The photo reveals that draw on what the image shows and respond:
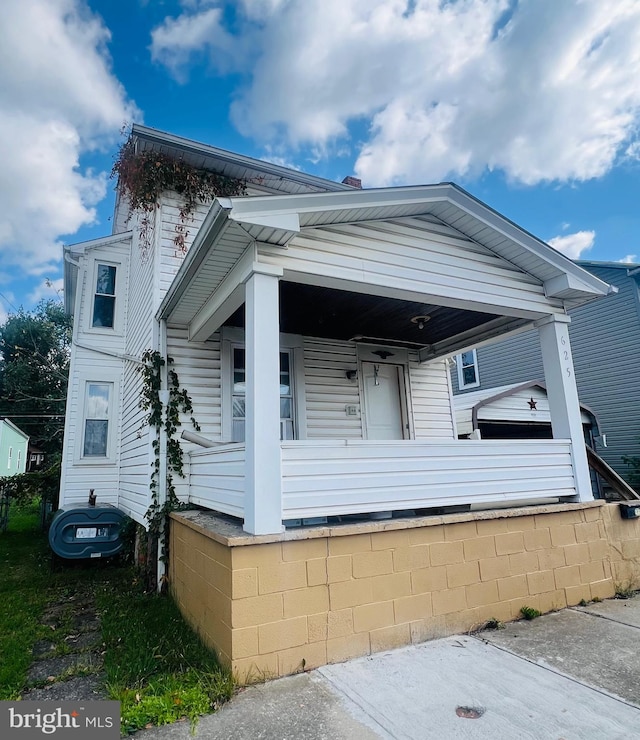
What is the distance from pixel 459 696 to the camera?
2.84 meters

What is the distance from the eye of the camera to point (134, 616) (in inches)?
177

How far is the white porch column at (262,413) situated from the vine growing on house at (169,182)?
3096 mm

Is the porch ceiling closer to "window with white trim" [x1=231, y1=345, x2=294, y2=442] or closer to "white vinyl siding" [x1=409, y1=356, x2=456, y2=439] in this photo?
"window with white trim" [x1=231, y1=345, x2=294, y2=442]

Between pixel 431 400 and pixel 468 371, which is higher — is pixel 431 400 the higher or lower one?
the lower one

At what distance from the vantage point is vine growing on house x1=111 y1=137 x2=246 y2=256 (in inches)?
249

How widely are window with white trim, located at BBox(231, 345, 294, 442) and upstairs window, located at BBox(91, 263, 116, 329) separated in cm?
420

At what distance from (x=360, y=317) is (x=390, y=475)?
2.71 meters

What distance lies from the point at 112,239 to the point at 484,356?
12019 mm

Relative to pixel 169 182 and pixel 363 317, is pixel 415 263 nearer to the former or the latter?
pixel 363 317

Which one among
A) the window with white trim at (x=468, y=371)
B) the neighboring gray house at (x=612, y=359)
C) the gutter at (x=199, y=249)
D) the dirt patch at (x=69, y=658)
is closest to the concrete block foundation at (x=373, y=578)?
the dirt patch at (x=69, y=658)

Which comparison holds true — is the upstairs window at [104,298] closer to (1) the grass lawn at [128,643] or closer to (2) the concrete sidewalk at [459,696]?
(1) the grass lawn at [128,643]

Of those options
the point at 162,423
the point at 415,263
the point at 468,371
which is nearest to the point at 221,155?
the point at 415,263

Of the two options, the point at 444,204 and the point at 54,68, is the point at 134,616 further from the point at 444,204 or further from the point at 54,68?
the point at 54,68

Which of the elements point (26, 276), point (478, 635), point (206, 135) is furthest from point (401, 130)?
point (26, 276)
